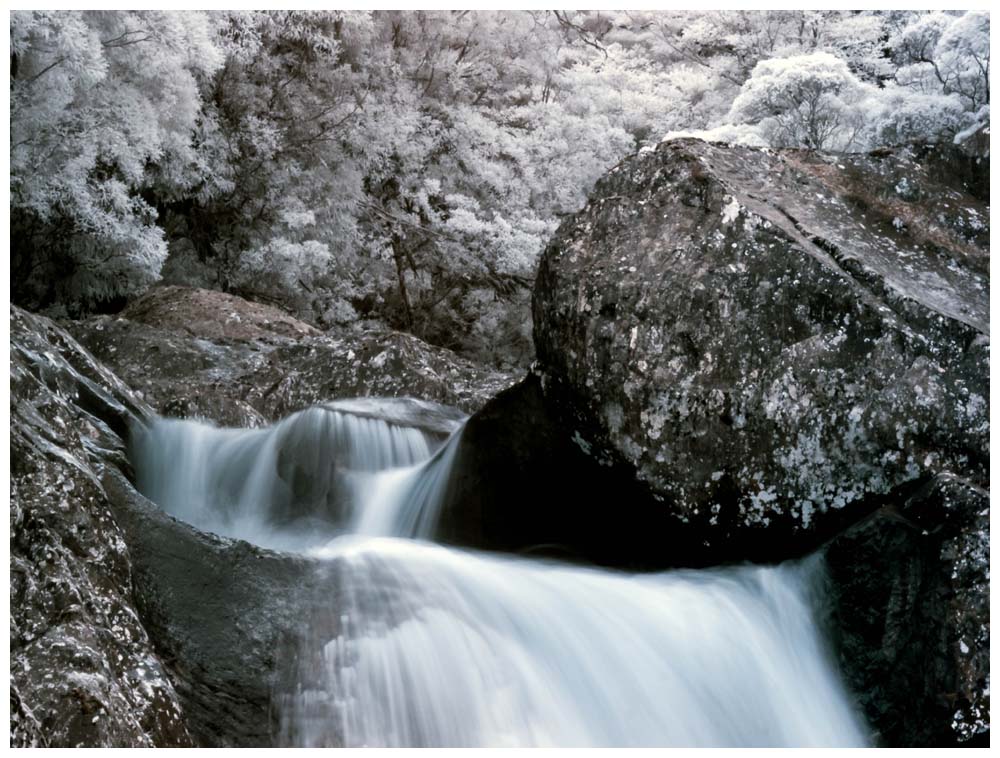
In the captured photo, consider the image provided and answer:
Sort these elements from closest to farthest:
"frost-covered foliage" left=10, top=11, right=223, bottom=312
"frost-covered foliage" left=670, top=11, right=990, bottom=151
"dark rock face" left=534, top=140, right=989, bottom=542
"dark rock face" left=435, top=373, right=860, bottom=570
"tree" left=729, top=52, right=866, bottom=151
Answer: "dark rock face" left=534, top=140, right=989, bottom=542, "dark rock face" left=435, top=373, right=860, bottom=570, "frost-covered foliage" left=10, top=11, right=223, bottom=312, "frost-covered foliage" left=670, top=11, right=990, bottom=151, "tree" left=729, top=52, right=866, bottom=151

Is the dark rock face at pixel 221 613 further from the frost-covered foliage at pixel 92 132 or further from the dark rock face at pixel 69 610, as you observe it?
the frost-covered foliage at pixel 92 132

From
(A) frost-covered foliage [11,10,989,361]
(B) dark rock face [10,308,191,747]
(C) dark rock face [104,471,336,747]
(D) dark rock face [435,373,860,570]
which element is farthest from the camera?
(A) frost-covered foliage [11,10,989,361]

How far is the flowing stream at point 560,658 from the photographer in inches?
111

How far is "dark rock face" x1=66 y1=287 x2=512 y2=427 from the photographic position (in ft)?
18.0

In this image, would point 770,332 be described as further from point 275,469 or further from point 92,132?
point 92,132

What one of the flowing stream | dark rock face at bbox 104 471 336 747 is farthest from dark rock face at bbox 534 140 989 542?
dark rock face at bbox 104 471 336 747

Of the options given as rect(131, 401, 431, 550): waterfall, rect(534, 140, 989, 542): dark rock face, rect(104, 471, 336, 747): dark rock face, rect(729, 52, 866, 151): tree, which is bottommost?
rect(131, 401, 431, 550): waterfall

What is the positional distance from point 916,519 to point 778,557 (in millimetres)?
517

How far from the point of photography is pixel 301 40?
35.2ft

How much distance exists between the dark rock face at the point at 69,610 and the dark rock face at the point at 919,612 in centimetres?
→ 193

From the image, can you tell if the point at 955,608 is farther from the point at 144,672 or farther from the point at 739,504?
the point at 144,672

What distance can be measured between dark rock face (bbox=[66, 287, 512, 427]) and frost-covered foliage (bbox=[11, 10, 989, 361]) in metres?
1.24

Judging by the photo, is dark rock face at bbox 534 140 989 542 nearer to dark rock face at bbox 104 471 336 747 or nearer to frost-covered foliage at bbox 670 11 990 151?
dark rock face at bbox 104 471 336 747

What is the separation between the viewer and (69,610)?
7.98ft
